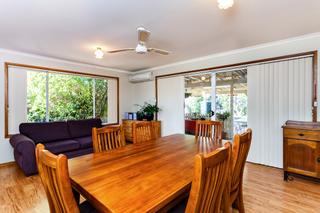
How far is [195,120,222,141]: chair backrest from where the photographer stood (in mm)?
2447

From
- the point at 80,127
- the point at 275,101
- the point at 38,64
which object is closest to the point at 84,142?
the point at 80,127

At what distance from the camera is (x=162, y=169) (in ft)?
4.28

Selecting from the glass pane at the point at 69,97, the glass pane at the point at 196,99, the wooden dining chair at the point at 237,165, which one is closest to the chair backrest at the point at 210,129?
the wooden dining chair at the point at 237,165

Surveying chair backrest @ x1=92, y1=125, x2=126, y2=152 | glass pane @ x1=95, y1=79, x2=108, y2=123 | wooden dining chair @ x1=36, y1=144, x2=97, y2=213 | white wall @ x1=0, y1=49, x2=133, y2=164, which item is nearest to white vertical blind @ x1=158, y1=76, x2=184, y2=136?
white wall @ x1=0, y1=49, x2=133, y2=164

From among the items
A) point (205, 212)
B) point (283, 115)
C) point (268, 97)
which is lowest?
point (205, 212)

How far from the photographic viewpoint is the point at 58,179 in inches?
34.4

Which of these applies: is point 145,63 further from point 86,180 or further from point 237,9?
point 86,180

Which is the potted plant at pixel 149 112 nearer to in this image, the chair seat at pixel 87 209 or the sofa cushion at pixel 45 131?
the sofa cushion at pixel 45 131

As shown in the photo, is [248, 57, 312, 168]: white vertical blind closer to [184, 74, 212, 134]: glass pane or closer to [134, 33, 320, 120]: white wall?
[134, 33, 320, 120]: white wall

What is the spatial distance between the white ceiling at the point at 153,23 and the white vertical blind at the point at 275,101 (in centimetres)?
56

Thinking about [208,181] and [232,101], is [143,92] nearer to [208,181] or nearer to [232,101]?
[232,101]

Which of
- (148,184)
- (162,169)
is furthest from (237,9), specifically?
(148,184)

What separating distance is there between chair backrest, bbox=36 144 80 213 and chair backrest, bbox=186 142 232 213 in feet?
2.04

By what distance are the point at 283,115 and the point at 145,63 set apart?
3373 mm
